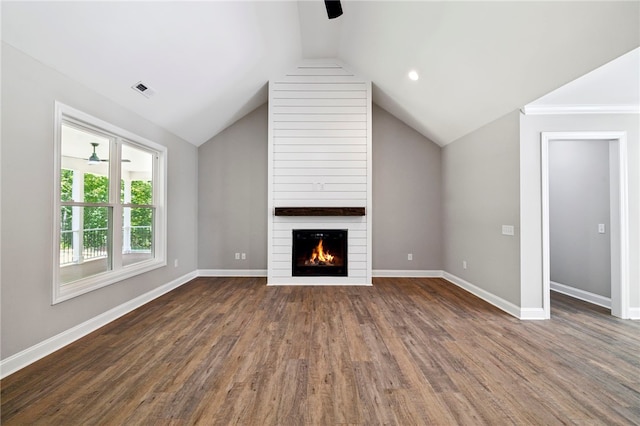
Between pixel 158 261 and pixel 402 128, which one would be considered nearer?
pixel 158 261

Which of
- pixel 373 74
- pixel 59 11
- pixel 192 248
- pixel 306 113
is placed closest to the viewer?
pixel 59 11

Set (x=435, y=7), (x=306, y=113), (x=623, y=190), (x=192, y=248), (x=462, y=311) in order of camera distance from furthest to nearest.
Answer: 1. (x=192, y=248)
2. (x=306, y=113)
3. (x=462, y=311)
4. (x=623, y=190)
5. (x=435, y=7)

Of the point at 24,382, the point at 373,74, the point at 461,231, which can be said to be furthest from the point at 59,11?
the point at 461,231

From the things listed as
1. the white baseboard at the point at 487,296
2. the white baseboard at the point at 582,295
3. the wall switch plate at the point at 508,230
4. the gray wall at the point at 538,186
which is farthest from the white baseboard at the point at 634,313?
the wall switch plate at the point at 508,230

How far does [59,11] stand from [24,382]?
8.94ft

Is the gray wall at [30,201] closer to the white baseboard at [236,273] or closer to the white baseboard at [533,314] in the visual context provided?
the white baseboard at [236,273]

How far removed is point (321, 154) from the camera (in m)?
5.32

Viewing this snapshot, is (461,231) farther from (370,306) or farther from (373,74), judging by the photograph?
(373,74)

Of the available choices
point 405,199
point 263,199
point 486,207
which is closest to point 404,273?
point 405,199

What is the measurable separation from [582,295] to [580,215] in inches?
43.9

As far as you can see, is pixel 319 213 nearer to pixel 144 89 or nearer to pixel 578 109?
pixel 144 89

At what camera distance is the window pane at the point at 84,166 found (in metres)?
2.99

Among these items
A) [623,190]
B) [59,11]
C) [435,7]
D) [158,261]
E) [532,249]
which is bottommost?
[158,261]

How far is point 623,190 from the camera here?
11.9 feet
